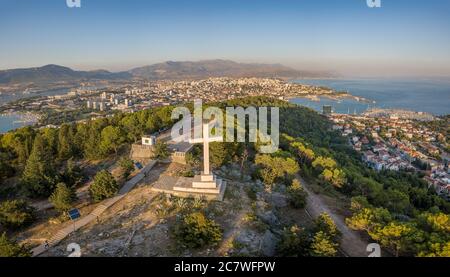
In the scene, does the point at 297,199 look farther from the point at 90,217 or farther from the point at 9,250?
the point at 9,250

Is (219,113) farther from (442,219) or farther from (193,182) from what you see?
(442,219)

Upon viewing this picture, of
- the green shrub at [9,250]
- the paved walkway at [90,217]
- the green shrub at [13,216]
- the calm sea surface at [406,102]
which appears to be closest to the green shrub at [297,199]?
the paved walkway at [90,217]

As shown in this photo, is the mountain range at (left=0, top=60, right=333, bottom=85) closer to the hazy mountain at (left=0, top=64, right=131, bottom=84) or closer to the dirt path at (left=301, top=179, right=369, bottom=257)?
the hazy mountain at (left=0, top=64, right=131, bottom=84)

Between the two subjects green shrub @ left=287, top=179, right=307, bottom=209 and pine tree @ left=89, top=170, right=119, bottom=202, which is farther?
green shrub @ left=287, top=179, right=307, bottom=209

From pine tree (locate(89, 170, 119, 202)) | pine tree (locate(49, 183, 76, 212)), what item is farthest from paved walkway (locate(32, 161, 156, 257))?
pine tree (locate(49, 183, 76, 212))

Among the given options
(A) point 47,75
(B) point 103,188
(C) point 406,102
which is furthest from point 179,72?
(B) point 103,188
